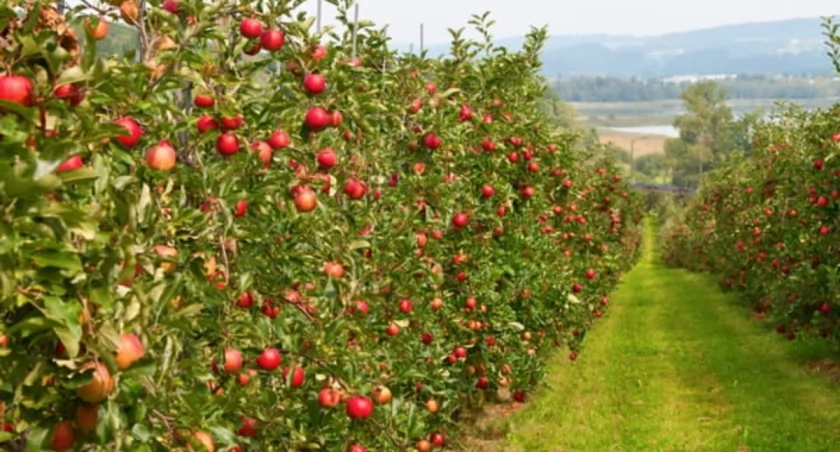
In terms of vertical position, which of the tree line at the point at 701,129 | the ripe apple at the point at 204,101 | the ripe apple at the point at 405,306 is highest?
the ripe apple at the point at 204,101

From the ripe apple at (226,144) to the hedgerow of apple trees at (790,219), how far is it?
7561 mm

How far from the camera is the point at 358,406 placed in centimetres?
436

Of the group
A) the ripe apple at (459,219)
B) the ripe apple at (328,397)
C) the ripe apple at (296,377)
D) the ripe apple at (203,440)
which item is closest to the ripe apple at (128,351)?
the ripe apple at (203,440)

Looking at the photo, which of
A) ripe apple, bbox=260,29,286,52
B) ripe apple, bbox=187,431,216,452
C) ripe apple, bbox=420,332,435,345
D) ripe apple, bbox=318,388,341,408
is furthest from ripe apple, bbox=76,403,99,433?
ripe apple, bbox=420,332,435,345

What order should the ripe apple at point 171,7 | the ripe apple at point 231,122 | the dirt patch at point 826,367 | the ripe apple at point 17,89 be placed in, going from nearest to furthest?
the ripe apple at point 17,89 → the ripe apple at point 171,7 → the ripe apple at point 231,122 → the dirt patch at point 826,367

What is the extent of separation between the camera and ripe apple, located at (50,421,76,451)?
233cm

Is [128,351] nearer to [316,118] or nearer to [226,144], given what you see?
[226,144]

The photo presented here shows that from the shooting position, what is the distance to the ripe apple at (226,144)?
4.04 metres

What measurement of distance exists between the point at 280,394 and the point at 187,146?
1.39 meters

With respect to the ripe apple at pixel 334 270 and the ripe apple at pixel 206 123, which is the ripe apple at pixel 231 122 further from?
the ripe apple at pixel 334 270

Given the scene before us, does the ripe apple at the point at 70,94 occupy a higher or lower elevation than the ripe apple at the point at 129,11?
lower

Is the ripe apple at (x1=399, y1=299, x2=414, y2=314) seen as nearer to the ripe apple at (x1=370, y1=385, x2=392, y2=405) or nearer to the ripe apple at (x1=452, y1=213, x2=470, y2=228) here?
the ripe apple at (x1=452, y1=213, x2=470, y2=228)

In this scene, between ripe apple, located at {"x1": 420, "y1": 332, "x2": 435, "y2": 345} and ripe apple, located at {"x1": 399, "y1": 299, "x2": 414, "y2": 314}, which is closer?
ripe apple, located at {"x1": 399, "y1": 299, "x2": 414, "y2": 314}

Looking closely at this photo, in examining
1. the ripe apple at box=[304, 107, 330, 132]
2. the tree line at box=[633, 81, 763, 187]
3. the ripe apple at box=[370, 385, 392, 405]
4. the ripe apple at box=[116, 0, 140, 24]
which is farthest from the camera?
the tree line at box=[633, 81, 763, 187]
